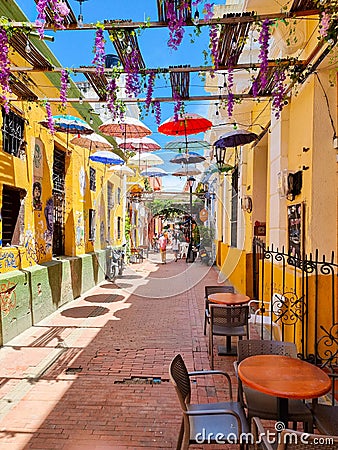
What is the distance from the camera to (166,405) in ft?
12.3

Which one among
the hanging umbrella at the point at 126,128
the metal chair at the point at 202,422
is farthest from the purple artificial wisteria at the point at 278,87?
the metal chair at the point at 202,422

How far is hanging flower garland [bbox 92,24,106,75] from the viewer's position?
12.3 ft

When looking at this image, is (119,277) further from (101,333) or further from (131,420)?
(131,420)

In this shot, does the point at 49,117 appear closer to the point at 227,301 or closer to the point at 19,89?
the point at 19,89

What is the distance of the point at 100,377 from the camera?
4.42 meters

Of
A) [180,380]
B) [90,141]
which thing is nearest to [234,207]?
[90,141]

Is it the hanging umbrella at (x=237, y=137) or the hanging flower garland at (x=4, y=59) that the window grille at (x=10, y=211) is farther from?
the hanging umbrella at (x=237, y=137)

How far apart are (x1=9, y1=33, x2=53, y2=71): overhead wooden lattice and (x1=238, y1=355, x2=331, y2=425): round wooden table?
3839 mm

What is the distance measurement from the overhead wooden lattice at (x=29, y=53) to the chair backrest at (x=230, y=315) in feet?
11.9

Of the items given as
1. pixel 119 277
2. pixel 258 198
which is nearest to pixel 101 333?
pixel 258 198

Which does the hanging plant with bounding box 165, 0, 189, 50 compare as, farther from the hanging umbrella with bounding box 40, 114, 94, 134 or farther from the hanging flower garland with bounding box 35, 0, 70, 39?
the hanging umbrella with bounding box 40, 114, 94, 134

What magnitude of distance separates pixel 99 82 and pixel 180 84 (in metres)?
1.01

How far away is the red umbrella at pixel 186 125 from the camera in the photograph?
615 cm

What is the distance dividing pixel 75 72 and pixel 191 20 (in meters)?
1.62
